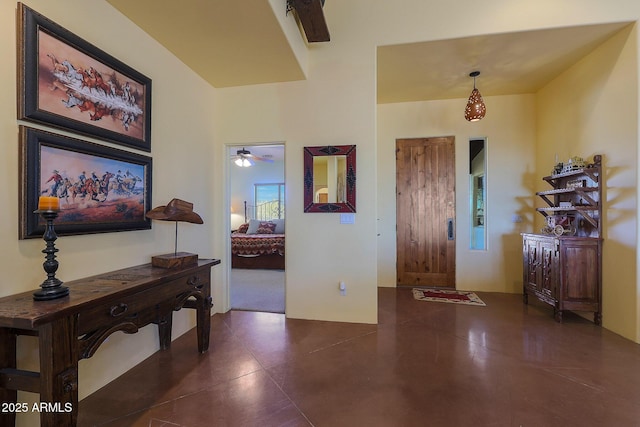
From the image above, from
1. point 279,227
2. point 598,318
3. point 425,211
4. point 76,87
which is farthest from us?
point 279,227

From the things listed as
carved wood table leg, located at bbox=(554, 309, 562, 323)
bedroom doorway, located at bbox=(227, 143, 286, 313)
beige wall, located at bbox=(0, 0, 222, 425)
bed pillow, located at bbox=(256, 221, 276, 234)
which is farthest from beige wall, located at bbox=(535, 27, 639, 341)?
bed pillow, located at bbox=(256, 221, 276, 234)

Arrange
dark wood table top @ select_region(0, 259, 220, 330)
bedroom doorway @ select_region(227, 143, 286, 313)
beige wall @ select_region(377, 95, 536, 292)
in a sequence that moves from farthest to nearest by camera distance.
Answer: beige wall @ select_region(377, 95, 536, 292) → bedroom doorway @ select_region(227, 143, 286, 313) → dark wood table top @ select_region(0, 259, 220, 330)

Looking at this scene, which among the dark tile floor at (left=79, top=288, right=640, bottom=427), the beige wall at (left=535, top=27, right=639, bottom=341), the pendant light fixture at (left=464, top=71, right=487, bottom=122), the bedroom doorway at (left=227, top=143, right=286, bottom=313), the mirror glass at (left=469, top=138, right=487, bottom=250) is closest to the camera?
the dark tile floor at (left=79, top=288, right=640, bottom=427)

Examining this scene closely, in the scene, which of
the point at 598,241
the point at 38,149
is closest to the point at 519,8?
the point at 598,241

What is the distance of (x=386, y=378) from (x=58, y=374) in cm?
201

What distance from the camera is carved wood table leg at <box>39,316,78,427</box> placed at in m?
1.24

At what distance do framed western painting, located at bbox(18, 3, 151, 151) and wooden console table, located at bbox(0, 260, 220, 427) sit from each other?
3.44 ft

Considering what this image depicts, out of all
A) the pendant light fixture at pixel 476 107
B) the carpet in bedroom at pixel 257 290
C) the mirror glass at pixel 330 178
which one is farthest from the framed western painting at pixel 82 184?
the pendant light fixture at pixel 476 107

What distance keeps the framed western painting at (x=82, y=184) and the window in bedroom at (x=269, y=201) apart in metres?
6.22

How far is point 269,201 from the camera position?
8.77 metres

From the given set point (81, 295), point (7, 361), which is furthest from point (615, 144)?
point (7, 361)

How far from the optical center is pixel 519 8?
291 cm

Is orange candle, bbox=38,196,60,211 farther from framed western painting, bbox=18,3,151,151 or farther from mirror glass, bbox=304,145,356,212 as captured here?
mirror glass, bbox=304,145,356,212

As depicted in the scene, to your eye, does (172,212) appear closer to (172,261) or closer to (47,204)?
(172,261)
